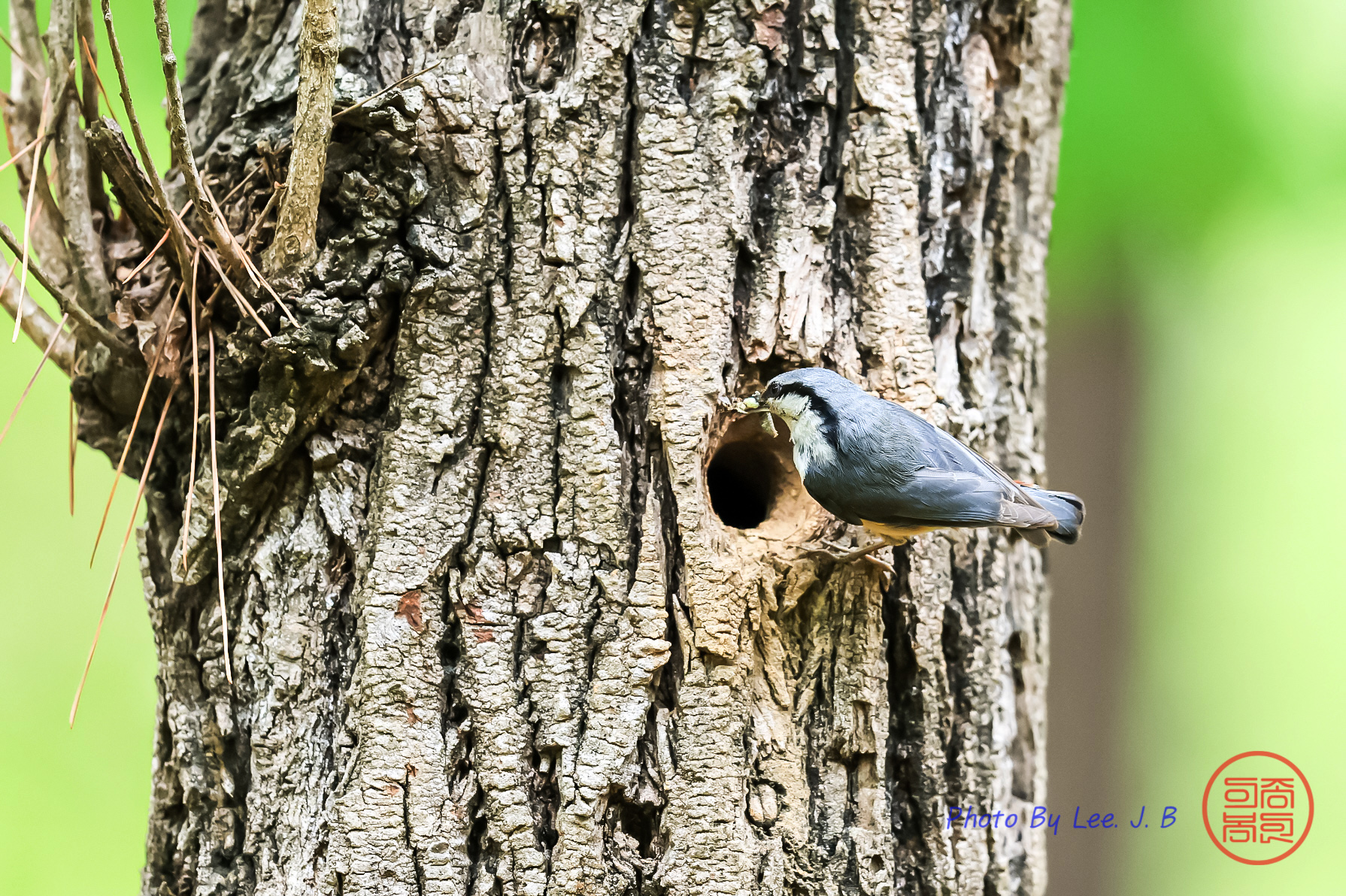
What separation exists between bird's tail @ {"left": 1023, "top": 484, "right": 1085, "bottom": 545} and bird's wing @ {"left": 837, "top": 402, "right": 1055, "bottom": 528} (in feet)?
0.17

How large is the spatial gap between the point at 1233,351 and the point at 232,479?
2905 millimetres

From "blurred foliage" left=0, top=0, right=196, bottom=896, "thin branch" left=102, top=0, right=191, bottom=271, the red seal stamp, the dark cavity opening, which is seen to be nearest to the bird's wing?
the dark cavity opening

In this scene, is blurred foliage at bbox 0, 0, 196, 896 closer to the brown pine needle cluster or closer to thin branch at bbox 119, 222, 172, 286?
the brown pine needle cluster

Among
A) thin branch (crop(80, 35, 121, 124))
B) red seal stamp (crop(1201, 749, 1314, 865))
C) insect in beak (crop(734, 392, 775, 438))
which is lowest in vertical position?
red seal stamp (crop(1201, 749, 1314, 865))

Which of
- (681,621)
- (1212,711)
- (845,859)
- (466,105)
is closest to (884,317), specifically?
(681,621)

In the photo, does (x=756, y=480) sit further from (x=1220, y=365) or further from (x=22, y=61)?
(x=1220, y=365)

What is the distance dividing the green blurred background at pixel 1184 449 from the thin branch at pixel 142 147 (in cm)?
144

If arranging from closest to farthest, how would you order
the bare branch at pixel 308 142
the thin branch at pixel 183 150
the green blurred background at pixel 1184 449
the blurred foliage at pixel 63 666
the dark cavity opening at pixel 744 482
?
the thin branch at pixel 183 150
the bare branch at pixel 308 142
the dark cavity opening at pixel 744 482
the blurred foliage at pixel 63 666
the green blurred background at pixel 1184 449

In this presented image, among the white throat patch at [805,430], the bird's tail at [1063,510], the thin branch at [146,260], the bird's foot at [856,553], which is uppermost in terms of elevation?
the thin branch at [146,260]

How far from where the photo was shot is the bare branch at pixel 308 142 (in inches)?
37.4

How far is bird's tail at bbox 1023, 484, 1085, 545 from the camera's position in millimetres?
1264

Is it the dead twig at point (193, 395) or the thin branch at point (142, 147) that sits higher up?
the thin branch at point (142, 147)

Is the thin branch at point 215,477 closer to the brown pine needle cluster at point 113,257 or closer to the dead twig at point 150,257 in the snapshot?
the brown pine needle cluster at point 113,257

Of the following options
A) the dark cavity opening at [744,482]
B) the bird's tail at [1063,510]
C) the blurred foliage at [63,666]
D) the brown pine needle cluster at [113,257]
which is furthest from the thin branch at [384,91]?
the blurred foliage at [63,666]
